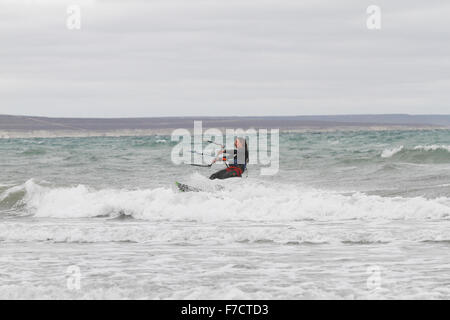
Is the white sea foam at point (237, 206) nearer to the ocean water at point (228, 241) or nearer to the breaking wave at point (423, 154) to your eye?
the ocean water at point (228, 241)

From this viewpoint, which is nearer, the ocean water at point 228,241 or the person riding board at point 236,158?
the ocean water at point 228,241

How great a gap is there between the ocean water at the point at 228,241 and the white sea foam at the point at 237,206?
0.04 m

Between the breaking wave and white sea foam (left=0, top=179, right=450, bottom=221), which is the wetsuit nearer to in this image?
white sea foam (left=0, top=179, right=450, bottom=221)

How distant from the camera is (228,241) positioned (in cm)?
1325

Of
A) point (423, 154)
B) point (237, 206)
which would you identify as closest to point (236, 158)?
point (237, 206)

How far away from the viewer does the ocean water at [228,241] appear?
9148mm

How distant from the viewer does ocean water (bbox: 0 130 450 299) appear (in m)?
9.15

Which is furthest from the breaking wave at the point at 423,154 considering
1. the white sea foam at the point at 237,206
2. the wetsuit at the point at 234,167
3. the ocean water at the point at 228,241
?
the wetsuit at the point at 234,167

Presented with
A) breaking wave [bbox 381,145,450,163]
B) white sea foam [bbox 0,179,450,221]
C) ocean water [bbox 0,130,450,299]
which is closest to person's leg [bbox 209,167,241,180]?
ocean water [bbox 0,130,450,299]

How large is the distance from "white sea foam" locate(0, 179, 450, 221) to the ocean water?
44 mm

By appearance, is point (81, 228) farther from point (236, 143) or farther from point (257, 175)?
point (257, 175)

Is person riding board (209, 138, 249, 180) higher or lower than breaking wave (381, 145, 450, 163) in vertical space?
higher

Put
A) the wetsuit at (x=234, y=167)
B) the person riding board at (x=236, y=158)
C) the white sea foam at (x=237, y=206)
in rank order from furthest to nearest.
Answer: the wetsuit at (x=234, y=167) → the person riding board at (x=236, y=158) → the white sea foam at (x=237, y=206)
